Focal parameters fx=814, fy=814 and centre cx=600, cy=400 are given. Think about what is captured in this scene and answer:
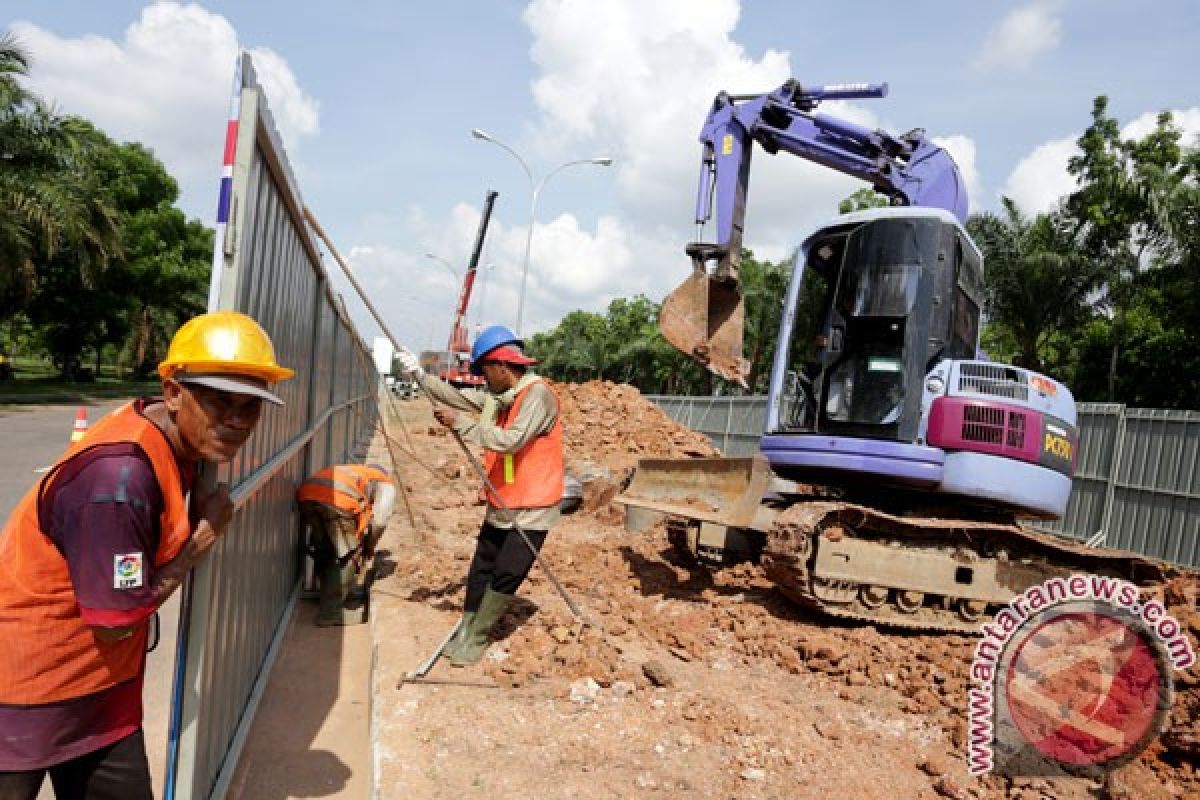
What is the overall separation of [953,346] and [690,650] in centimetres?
320

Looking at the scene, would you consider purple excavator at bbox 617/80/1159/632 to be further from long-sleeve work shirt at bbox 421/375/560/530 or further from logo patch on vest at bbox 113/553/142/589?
logo patch on vest at bbox 113/553/142/589

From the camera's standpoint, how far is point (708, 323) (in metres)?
7.63

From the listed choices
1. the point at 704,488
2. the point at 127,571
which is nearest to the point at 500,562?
the point at 704,488

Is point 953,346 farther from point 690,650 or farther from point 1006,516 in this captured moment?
point 690,650

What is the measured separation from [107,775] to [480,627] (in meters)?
2.91

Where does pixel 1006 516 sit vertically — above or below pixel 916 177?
below

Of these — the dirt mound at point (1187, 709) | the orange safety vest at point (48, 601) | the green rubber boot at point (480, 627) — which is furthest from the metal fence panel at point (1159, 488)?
the orange safety vest at point (48, 601)

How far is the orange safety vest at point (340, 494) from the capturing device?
213 inches

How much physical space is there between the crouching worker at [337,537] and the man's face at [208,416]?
355cm

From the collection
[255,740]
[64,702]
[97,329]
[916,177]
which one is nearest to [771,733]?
[255,740]

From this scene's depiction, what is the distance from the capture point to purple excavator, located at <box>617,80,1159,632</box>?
238 inches

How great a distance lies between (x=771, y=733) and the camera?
420 cm

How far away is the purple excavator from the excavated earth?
455mm

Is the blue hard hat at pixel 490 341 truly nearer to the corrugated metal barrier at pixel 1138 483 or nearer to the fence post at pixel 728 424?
the corrugated metal barrier at pixel 1138 483
